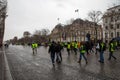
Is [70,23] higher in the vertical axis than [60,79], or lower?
higher

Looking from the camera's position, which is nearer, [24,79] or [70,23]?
[24,79]

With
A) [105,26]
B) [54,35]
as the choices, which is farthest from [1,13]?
[54,35]

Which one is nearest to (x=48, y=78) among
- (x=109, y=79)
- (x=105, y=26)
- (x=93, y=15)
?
(x=109, y=79)

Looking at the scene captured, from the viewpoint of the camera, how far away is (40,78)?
1173 cm

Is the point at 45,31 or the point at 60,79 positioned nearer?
the point at 60,79

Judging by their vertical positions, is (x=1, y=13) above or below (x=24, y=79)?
above

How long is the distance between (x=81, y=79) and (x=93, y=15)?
6273 centimetres

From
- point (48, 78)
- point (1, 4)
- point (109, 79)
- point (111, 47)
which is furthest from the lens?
point (1, 4)

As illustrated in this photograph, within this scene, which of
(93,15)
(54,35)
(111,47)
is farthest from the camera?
(54,35)

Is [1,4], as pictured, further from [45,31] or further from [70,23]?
[45,31]

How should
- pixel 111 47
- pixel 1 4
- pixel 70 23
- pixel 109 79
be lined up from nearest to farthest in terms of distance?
1. pixel 109 79
2. pixel 111 47
3. pixel 1 4
4. pixel 70 23

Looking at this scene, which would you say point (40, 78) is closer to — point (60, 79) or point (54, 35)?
point (60, 79)

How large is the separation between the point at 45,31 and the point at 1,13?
126787mm

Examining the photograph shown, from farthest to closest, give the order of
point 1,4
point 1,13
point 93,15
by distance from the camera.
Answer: point 93,15 → point 1,13 → point 1,4
